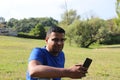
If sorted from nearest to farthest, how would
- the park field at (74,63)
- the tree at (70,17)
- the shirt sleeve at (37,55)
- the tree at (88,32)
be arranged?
the shirt sleeve at (37,55), the park field at (74,63), the tree at (88,32), the tree at (70,17)

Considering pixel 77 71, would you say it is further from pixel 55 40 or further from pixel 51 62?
pixel 51 62

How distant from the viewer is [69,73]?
2883 mm

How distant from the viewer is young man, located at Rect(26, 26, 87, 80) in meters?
2.89

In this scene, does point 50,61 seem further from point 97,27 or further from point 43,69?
point 97,27

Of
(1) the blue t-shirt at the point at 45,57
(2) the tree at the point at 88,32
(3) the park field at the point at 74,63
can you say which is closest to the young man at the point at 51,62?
(1) the blue t-shirt at the point at 45,57

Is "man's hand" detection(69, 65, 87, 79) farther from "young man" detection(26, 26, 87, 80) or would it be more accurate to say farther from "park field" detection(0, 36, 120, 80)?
"park field" detection(0, 36, 120, 80)

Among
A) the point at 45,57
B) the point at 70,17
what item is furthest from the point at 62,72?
the point at 70,17

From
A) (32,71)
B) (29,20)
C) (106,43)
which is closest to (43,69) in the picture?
(32,71)

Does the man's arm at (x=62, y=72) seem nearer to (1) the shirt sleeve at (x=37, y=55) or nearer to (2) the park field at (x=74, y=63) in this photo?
(1) the shirt sleeve at (x=37, y=55)

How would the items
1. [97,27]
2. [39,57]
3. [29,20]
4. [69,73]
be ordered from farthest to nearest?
1. [29,20]
2. [97,27]
3. [39,57]
4. [69,73]

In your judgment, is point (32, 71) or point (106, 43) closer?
point (32, 71)

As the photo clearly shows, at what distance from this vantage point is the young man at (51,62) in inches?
114

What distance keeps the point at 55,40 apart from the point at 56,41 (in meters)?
0.02

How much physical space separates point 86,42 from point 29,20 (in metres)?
69.6
